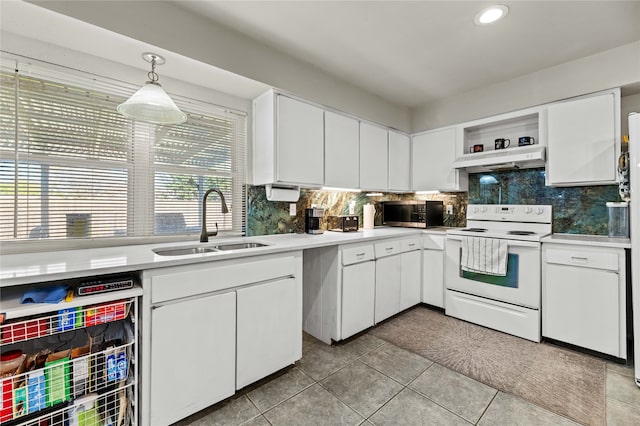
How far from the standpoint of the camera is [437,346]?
2371mm

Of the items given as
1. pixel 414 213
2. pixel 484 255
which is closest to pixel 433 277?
pixel 484 255

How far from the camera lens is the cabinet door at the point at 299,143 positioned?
7.81 ft

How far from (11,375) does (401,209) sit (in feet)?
11.3

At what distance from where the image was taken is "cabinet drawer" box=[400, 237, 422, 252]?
298 cm

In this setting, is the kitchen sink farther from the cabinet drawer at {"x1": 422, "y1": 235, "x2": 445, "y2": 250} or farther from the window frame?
the cabinet drawer at {"x1": 422, "y1": 235, "x2": 445, "y2": 250}

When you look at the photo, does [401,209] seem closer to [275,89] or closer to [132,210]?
[275,89]

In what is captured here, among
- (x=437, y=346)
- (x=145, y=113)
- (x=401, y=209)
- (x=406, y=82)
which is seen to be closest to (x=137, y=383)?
(x=145, y=113)

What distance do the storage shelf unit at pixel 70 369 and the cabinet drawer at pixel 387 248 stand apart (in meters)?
1.95

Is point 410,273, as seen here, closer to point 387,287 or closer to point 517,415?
point 387,287

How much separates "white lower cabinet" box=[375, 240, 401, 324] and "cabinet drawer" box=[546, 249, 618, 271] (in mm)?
1274

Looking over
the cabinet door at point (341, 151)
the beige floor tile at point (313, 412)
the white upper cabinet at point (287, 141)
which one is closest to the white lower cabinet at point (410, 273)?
the cabinet door at point (341, 151)

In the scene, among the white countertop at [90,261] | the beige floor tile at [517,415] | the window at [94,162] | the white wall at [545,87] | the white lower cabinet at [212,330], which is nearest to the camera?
the white countertop at [90,261]

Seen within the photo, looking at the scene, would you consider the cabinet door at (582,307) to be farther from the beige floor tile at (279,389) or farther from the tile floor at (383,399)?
the beige floor tile at (279,389)

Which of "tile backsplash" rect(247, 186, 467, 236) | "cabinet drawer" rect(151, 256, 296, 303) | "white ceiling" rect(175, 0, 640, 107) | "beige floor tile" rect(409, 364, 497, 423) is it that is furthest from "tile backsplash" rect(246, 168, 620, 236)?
"beige floor tile" rect(409, 364, 497, 423)
